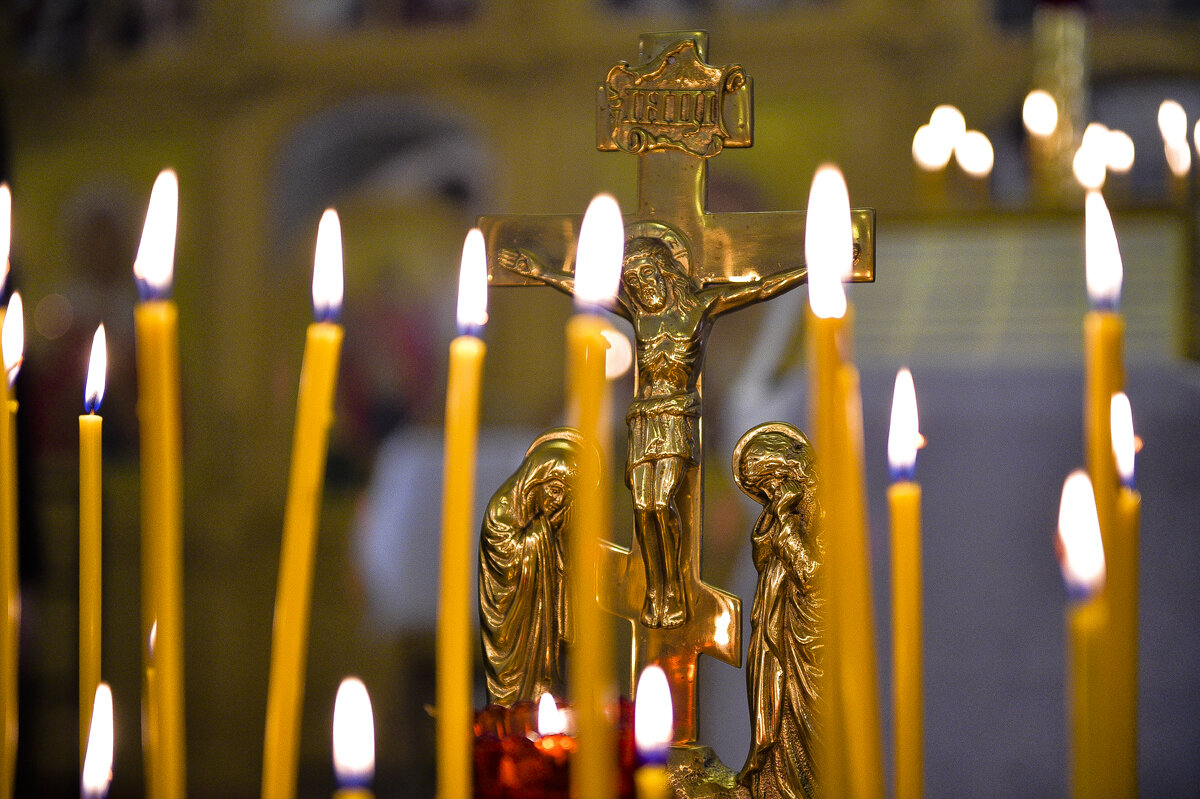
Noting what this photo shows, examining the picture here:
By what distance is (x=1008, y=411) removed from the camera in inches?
44.0

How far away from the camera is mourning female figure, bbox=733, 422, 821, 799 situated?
0.69 metres

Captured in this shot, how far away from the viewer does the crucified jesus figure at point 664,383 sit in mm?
738

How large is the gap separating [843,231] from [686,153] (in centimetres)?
35

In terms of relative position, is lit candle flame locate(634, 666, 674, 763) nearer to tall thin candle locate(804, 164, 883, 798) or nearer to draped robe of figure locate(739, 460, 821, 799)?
tall thin candle locate(804, 164, 883, 798)

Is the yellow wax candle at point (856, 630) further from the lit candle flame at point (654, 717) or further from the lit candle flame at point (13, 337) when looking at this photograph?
the lit candle flame at point (13, 337)

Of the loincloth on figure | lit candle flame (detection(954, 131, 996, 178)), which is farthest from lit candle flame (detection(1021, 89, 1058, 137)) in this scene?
the loincloth on figure

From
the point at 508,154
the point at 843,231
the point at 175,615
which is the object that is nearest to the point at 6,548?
the point at 175,615

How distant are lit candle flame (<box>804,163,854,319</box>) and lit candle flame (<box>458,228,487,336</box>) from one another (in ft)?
0.44

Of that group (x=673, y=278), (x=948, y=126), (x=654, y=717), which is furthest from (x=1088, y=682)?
(x=948, y=126)

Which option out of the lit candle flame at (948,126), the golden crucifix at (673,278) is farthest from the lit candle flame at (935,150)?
the golden crucifix at (673,278)

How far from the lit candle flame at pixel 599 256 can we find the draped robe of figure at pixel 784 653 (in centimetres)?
26

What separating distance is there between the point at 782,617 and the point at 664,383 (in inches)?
6.3

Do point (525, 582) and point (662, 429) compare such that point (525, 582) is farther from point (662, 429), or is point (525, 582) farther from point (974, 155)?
point (974, 155)

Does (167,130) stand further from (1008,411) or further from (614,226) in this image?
(614,226)
